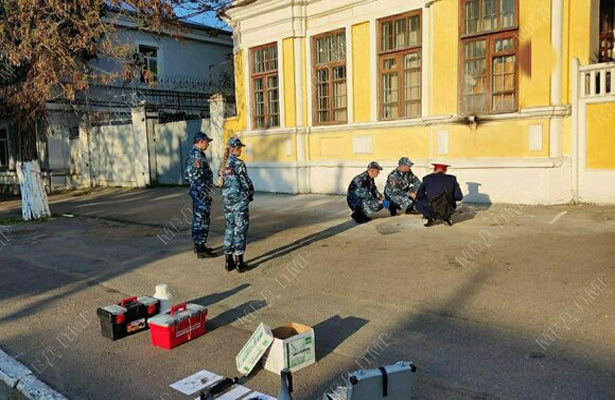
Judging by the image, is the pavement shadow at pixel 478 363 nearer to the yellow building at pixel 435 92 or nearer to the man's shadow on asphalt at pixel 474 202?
the man's shadow on asphalt at pixel 474 202

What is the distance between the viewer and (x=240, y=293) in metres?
6.43

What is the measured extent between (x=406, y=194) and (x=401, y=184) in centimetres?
Answer: 24

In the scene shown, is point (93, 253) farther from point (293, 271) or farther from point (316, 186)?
point (316, 186)

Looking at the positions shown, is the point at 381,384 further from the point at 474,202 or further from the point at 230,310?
the point at 474,202

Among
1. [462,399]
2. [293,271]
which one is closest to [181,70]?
[293,271]

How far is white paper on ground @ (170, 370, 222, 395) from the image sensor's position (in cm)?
398

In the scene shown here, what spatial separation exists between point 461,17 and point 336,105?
4348 millimetres

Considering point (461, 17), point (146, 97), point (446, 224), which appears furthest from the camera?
point (146, 97)

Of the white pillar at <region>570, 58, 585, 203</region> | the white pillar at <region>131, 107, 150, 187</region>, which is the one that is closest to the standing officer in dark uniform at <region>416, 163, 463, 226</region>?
the white pillar at <region>570, 58, 585, 203</region>

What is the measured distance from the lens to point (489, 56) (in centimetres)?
1183

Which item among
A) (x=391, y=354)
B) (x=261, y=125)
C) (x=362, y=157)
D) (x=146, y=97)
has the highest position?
(x=146, y=97)

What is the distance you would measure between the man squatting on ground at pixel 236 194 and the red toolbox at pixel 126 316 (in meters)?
2.03

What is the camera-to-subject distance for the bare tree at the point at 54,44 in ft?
35.2

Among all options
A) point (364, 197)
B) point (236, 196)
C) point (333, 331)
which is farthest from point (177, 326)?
point (364, 197)
